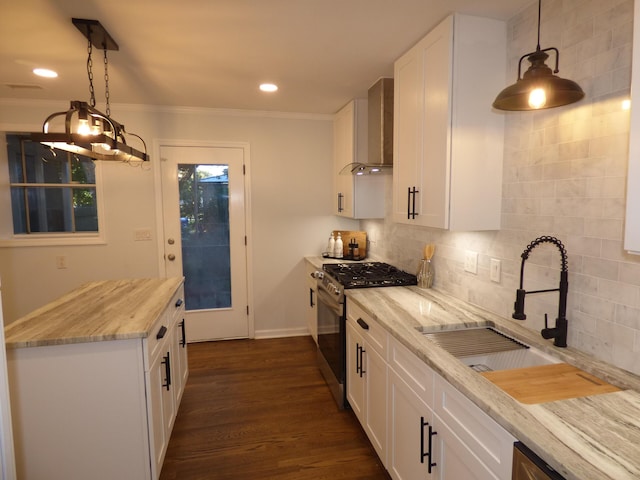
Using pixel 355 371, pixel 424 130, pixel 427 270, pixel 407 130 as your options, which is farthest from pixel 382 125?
pixel 355 371

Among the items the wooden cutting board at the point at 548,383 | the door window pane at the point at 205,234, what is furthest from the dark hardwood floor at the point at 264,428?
the wooden cutting board at the point at 548,383

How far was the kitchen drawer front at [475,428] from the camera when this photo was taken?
1.09 metres

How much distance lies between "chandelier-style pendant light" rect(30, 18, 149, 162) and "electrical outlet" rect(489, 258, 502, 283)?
210 cm

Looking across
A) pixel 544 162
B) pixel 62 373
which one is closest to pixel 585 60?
pixel 544 162

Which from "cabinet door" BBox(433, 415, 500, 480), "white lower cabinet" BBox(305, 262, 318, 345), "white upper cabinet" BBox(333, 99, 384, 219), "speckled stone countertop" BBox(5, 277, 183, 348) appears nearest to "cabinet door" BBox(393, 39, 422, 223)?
"white upper cabinet" BBox(333, 99, 384, 219)

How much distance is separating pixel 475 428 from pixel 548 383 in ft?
1.15

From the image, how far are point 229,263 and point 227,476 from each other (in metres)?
2.30

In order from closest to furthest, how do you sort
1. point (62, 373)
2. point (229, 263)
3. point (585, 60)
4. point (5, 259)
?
1. point (585, 60)
2. point (62, 373)
3. point (5, 259)
4. point (229, 263)

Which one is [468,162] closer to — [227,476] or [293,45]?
[293,45]

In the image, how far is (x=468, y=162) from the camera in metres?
1.95

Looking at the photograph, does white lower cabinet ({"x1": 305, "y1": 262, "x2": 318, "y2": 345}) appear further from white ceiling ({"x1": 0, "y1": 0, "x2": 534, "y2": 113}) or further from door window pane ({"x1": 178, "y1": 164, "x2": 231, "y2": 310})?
white ceiling ({"x1": 0, "y1": 0, "x2": 534, "y2": 113})

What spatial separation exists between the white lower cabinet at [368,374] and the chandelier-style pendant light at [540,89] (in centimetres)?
124

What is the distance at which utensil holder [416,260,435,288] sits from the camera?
104 inches

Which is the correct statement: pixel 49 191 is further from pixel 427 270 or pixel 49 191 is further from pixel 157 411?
pixel 427 270
